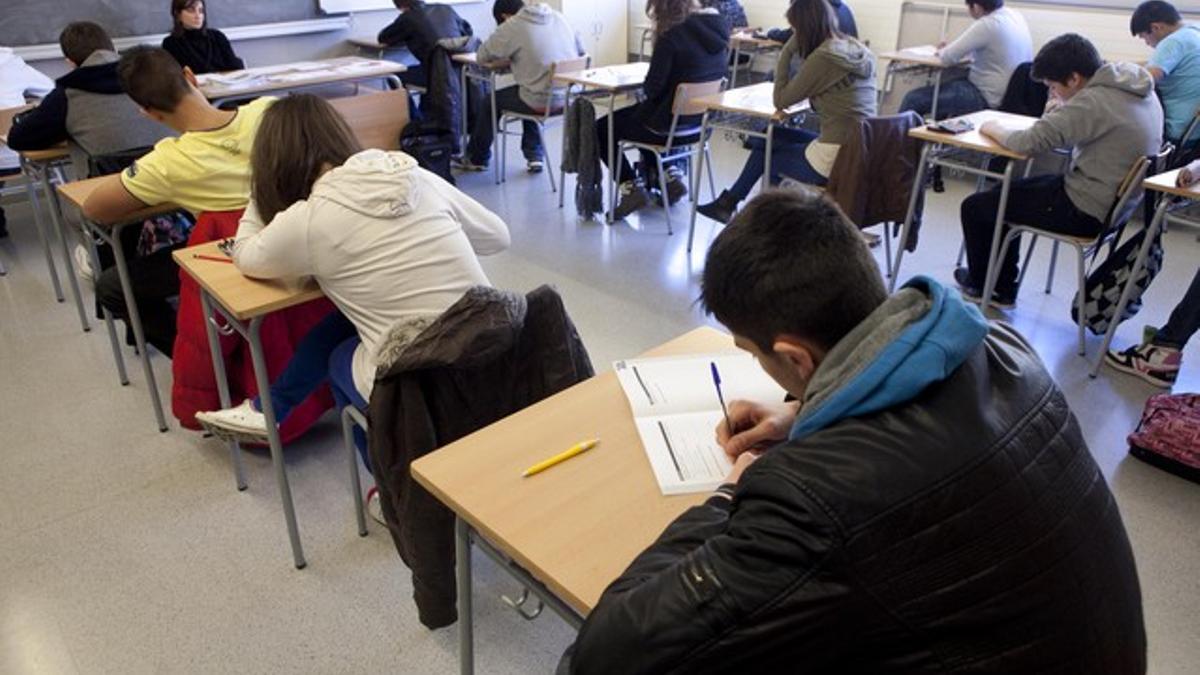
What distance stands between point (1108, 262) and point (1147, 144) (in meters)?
0.44

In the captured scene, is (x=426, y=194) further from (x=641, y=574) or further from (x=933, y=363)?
(x=933, y=363)

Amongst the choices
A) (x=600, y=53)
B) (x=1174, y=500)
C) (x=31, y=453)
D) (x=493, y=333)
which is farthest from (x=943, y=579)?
(x=600, y=53)

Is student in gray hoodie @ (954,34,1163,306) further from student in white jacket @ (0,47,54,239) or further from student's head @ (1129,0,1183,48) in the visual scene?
student in white jacket @ (0,47,54,239)

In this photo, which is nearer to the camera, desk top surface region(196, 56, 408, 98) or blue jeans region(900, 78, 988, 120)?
desk top surface region(196, 56, 408, 98)

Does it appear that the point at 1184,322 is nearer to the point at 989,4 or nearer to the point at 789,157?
the point at 789,157

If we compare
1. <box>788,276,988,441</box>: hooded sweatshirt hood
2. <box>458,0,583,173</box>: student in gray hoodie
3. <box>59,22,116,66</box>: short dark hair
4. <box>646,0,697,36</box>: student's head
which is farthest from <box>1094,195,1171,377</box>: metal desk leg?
<box>59,22,116,66</box>: short dark hair

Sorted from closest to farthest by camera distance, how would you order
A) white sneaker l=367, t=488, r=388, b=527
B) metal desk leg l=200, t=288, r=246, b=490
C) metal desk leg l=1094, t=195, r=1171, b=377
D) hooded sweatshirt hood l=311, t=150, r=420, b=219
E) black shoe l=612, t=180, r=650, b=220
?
hooded sweatshirt hood l=311, t=150, r=420, b=219 → metal desk leg l=200, t=288, r=246, b=490 → white sneaker l=367, t=488, r=388, b=527 → metal desk leg l=1094, t=195, r=1171, b=377 → black shoe l=612, t=180, r=650, b=220

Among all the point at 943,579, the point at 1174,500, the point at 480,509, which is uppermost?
the point at 943,579

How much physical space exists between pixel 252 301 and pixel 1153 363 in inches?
118

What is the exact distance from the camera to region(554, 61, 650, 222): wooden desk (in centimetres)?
445

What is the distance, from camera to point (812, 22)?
11.9ft

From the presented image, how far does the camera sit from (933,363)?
0.81 meters

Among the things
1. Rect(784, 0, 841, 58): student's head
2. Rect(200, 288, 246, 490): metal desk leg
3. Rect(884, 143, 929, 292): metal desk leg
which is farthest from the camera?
Rect(784, 0, 841, 58): student's head

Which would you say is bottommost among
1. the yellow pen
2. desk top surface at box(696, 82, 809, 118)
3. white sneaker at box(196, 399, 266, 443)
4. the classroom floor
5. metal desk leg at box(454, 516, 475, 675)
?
the classroom floor
